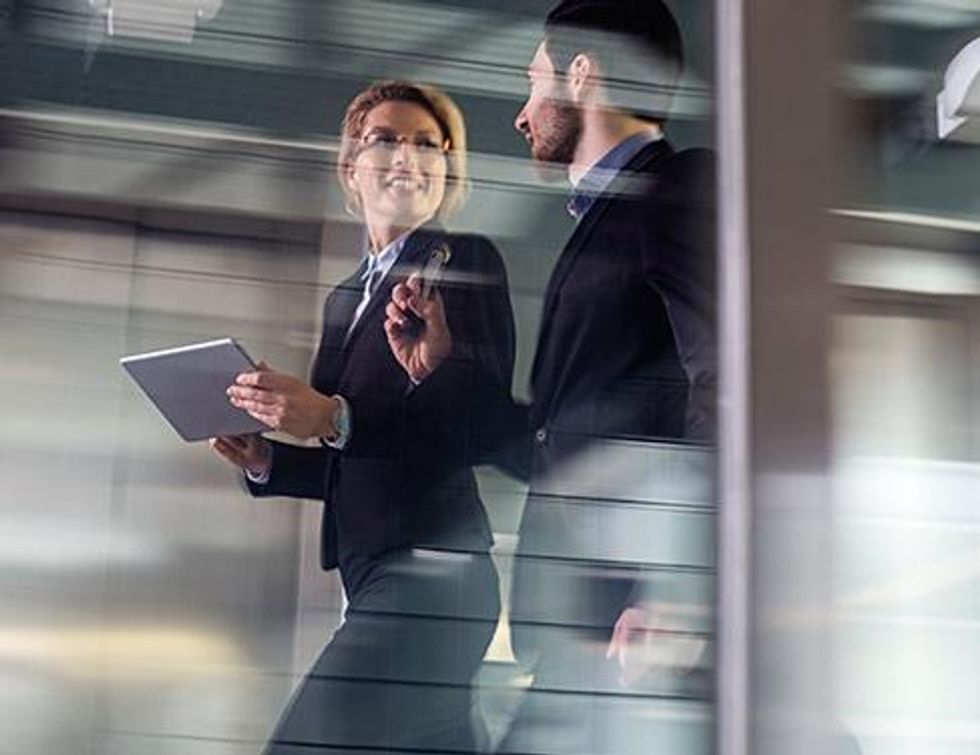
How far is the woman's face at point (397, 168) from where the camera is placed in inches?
56.2

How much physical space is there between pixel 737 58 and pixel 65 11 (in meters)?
0.54

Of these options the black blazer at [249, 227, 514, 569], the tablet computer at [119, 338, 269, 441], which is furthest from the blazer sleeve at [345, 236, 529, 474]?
the tablet computer at [119, 338, 269, 441]

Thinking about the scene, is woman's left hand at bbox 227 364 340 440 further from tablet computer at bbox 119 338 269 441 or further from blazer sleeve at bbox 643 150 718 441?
blazer sleeve at bbox 643 150 718 441

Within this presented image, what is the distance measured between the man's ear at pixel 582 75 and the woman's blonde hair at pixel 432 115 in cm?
11

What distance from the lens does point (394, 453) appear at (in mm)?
1381

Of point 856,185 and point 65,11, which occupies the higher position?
A: point 65,11

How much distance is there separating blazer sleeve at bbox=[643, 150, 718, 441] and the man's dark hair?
0.09m

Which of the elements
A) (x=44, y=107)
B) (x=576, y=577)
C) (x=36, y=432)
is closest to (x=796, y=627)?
(x=576, y=577)

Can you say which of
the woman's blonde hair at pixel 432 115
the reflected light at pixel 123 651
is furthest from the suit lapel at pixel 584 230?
the reflected light at pixel 123 651

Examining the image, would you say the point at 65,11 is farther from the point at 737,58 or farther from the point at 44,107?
the point at 737,58

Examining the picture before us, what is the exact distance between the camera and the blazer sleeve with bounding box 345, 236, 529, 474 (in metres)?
1.38

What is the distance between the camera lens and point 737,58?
51.4 inches

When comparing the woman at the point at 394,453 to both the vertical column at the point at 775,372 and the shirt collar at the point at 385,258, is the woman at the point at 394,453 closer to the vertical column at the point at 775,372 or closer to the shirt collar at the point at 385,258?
the shirt collar at the point at 385,258

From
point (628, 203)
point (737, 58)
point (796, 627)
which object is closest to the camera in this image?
point (796, 627)
